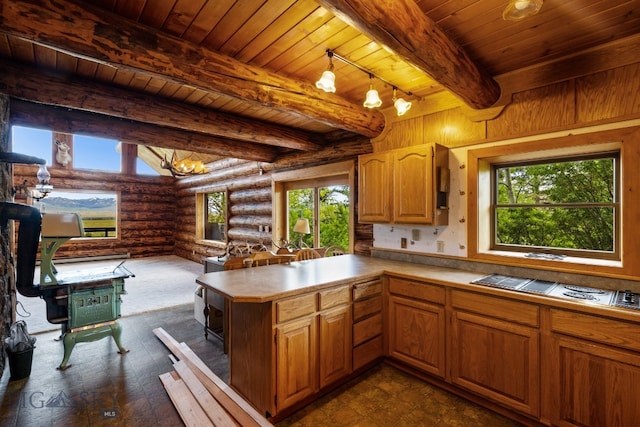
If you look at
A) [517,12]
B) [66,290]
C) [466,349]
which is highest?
[517,12]

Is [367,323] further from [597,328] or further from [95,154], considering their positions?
[95,154]

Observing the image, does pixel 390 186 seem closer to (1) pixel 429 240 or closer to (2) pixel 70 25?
(1) pixel 429 240

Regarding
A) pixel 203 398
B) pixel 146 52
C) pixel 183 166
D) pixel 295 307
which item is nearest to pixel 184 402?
pixel 203 398

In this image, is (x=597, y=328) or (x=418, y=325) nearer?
(x=597, y=328)

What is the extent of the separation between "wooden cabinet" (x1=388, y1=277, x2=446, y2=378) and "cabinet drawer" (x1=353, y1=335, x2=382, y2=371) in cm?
11

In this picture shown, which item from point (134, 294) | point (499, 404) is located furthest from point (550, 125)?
point (134, 294)

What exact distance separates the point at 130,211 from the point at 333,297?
31.0 feet

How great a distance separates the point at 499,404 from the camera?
7.28 ft

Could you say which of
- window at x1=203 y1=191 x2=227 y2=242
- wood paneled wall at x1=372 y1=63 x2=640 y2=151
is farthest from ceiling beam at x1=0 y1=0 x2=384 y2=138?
window at x1=203 y1=191 x2=227 y2=242

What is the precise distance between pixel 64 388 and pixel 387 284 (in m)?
2.94

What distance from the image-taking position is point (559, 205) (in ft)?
8.63

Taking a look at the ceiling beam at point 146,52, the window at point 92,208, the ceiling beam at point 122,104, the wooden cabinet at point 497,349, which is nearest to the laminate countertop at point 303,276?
the wooden cabinet at point 497,349

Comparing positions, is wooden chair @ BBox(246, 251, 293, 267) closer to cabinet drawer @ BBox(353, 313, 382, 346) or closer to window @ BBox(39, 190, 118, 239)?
cabinet drawer @ BBox(353, 313, 382, 346)

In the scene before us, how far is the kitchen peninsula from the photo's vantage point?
1.82 meters
